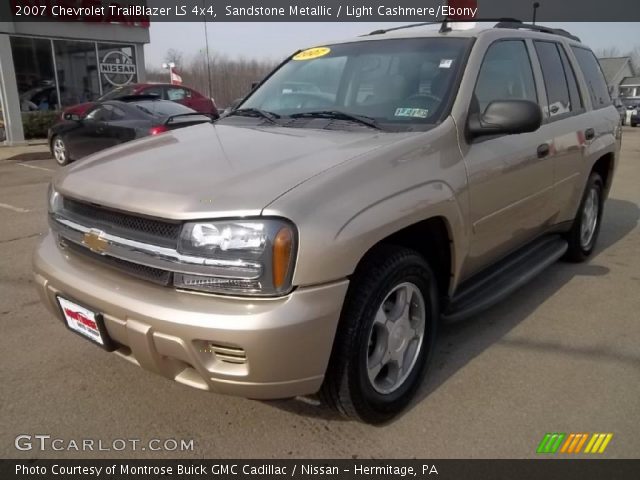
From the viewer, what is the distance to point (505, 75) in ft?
11.1

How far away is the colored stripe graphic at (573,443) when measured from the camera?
239cm

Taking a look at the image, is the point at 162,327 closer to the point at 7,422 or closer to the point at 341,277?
the point at 341,277

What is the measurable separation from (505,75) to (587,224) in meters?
2.09

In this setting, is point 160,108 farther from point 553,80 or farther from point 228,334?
point 228,334

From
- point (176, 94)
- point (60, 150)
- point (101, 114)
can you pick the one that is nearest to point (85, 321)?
point (101, 114)

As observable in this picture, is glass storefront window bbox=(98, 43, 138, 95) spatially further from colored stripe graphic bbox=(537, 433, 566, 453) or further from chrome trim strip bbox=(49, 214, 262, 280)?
colored stripe graphic bbox=(537, 433, 566, 453)

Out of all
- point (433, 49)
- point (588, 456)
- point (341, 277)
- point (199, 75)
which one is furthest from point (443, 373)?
point (199, 75)

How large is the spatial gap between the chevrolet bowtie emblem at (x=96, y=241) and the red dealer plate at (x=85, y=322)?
10.5 inches

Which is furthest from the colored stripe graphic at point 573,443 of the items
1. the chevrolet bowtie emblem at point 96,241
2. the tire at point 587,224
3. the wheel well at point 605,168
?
the wheel well at point 605,168

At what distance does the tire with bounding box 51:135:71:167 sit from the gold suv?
868 cm

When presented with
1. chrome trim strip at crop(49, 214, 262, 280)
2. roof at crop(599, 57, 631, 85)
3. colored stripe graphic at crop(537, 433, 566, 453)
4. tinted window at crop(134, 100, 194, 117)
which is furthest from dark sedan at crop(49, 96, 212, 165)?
roof at crop(599, 57, 631, 85)

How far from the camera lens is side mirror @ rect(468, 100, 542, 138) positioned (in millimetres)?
2732

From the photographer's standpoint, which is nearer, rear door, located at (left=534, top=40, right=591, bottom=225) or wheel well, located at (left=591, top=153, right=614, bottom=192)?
rear door, located at (left=534, top=40, right=591, bottom=225)

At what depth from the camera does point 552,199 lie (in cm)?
383
